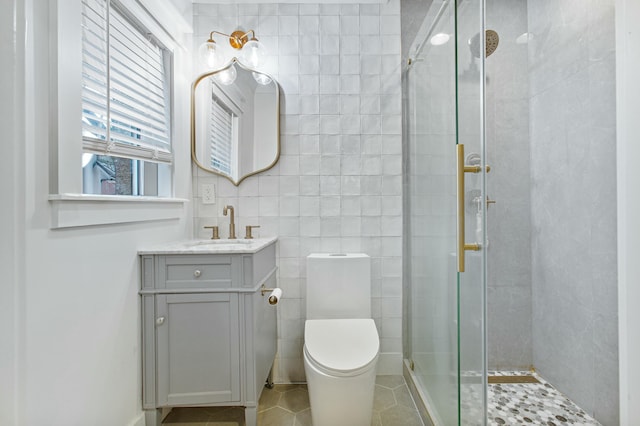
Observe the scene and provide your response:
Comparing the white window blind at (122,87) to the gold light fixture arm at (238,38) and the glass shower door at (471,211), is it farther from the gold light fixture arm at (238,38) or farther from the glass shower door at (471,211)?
the glass shower door at (471,211)

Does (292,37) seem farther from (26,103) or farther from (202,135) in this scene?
(26,103)

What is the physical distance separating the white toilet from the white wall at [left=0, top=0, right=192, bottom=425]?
830 millimetres

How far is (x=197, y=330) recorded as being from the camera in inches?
56.7

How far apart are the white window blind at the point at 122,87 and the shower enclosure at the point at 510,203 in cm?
135

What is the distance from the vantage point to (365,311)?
1825mm

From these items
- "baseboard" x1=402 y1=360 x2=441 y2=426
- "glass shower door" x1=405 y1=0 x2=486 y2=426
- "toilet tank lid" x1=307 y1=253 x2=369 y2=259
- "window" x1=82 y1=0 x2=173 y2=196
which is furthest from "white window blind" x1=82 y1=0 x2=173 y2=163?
"baseboard" x1=402 y1=360 x2=441 y2=426

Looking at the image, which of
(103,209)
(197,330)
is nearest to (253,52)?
(103,209)

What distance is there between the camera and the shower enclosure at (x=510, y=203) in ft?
3.40

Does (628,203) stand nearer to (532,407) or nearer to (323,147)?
(532,407)

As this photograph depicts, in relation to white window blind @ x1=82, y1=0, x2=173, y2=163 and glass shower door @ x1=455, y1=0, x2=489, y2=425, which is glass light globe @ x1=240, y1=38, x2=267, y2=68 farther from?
glass shower door @ x1=455, y1=0, x2=489, y2=425

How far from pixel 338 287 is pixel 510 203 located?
1.21 m

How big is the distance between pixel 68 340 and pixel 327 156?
152 centimetres

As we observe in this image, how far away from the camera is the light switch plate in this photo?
6.57 feet

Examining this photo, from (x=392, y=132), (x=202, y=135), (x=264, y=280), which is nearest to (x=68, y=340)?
(x=264, y=280)
